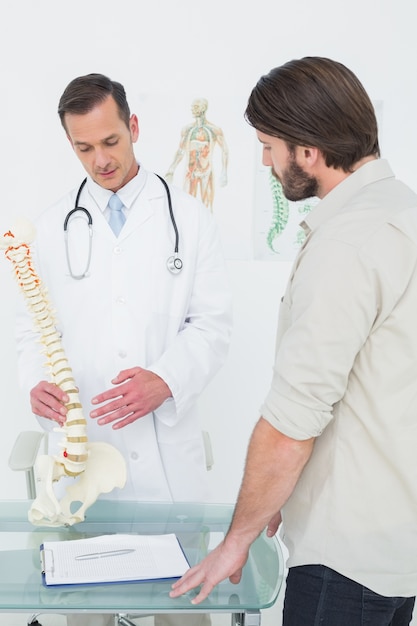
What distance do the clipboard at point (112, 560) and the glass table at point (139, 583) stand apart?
0.05 ft

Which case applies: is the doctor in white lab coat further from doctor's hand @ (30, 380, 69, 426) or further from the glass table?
the glass table

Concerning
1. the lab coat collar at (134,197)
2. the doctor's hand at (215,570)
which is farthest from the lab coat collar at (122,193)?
the doctor's hand at (215,570)

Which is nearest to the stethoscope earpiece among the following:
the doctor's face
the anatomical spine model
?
the doctor's face

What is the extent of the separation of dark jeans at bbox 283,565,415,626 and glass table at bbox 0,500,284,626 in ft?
0.23

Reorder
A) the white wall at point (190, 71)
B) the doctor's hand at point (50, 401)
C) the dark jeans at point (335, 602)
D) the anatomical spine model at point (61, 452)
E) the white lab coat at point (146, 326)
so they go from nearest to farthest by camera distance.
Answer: the dark jeans at point (335, 602), the anatomical spine model at point (61, 452), the doctor's hand at point (50, 401), the white lab coat at point (146, 326), the white wall at point (190, 71)

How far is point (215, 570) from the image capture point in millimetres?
1264

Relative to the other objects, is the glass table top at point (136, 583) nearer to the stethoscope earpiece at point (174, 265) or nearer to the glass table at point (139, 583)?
the glass table at point (139, 583)

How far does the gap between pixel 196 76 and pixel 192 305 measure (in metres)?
1.49

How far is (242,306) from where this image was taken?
3.33m

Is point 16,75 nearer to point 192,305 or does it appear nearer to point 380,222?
point 192,305

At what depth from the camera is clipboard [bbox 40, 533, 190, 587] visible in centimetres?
132

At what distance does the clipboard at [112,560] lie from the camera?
132 cm

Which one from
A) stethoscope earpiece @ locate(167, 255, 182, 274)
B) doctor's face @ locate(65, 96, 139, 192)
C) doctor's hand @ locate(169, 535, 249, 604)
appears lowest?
doctor's hand @ locate(169, 535, 249, 604)

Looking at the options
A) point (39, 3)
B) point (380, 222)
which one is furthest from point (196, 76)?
point (380, 222)
